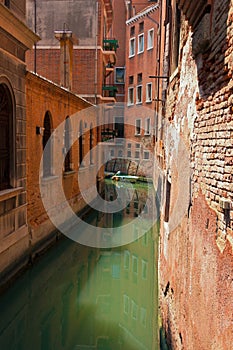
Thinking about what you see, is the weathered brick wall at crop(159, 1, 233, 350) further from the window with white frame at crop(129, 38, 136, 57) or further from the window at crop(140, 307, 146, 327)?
the window with white frame at crop(129, 38, 136, 57)

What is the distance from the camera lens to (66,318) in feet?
22.0

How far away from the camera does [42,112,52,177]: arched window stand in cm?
994

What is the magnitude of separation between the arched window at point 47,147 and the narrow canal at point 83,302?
84.4 inches

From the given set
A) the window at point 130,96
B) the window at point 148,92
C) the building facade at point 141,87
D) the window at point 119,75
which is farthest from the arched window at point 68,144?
the window at point 119,75

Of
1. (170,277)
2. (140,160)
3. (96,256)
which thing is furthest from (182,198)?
(140,160)

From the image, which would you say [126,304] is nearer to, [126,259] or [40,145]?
[126,259]

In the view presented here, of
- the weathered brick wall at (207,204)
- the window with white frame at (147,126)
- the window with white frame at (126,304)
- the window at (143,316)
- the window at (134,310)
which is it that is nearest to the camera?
the weathered brick wall at (207,204)

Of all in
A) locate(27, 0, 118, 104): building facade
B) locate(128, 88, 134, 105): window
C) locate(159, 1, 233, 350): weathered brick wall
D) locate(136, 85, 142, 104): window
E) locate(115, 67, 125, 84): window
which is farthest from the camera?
locate(115, 67, 125, 84): window

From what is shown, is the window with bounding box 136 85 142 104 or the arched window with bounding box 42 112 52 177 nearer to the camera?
the arched window with bounding box 42 112 52 177

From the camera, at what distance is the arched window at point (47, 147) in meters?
9.94

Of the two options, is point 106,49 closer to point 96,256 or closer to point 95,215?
point 95,215

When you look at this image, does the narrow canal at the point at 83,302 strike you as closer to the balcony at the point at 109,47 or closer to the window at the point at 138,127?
the balcony at the point at 109,47

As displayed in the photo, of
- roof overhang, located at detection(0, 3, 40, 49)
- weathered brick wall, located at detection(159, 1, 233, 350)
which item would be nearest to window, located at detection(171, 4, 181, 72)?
weathered brick wall, located at detection(159, 1, 233, 350)

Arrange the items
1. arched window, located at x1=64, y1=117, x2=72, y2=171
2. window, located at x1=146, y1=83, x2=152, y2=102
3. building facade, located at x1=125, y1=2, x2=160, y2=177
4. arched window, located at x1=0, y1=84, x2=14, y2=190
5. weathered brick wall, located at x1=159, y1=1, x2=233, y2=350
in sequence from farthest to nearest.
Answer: window, located at x1=146, y1=83, x2=152, y2=102, building facade, located at x1=125, y1=2, x2=160, y2=177, arched window, located at x1=64, y1=117, x2=72, y2=171, arched window, located at x1=0, y1=84, x2=14, y2=190, weathered brick wall, located at x1=159, y1=1, x2=233, y2=350
